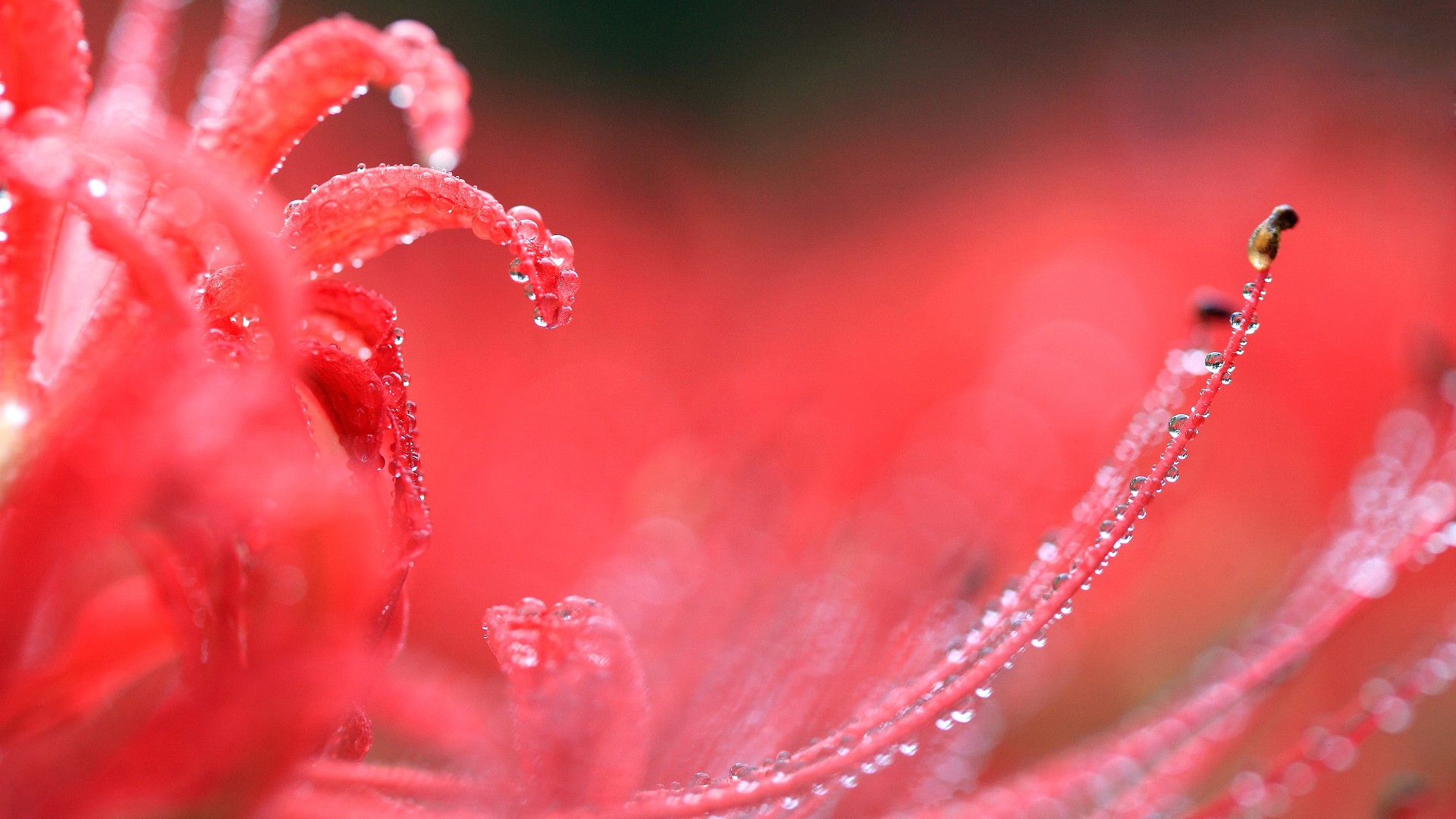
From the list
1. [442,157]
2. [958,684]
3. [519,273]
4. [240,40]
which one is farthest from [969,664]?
[240,40]

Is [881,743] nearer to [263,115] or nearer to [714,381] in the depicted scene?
[263,115]

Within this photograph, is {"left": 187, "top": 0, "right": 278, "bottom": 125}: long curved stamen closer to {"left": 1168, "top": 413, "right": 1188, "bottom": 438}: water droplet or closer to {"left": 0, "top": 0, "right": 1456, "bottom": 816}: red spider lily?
{"left": 0, "top": 0, "right": 1456, "bottom": 816}: red spider lily

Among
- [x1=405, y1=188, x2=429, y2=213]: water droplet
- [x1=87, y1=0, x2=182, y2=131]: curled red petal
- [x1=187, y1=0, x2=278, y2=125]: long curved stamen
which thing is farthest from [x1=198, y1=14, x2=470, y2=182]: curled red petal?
[x1=187, y1=0, x2=278, y2=125]: long curved stamen

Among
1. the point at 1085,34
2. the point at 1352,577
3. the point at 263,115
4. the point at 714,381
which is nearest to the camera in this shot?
the point at 263,115

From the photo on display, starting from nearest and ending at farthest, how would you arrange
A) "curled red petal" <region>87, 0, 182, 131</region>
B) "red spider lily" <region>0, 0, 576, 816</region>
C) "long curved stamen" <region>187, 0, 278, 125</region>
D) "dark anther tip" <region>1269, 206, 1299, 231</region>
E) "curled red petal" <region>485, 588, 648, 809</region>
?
"red spider lily" <region>0, 0, 576, 816</region> → "curled red petal" <region>485, 588, 648, 809</region> → "dark anther tip" <region>1269, 206, 1299, 231</region> → "curled red petal" <region>87, 0, 182, 131</region> → "long curved stamen" <region>187, 0, 278, 125</region>

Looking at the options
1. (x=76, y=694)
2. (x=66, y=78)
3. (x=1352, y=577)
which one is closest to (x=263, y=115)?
(x=66, y=78)

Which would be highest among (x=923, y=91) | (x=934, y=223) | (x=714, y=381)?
(x=923, y=91)

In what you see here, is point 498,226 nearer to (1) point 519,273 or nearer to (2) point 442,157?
(1) point 519,273
